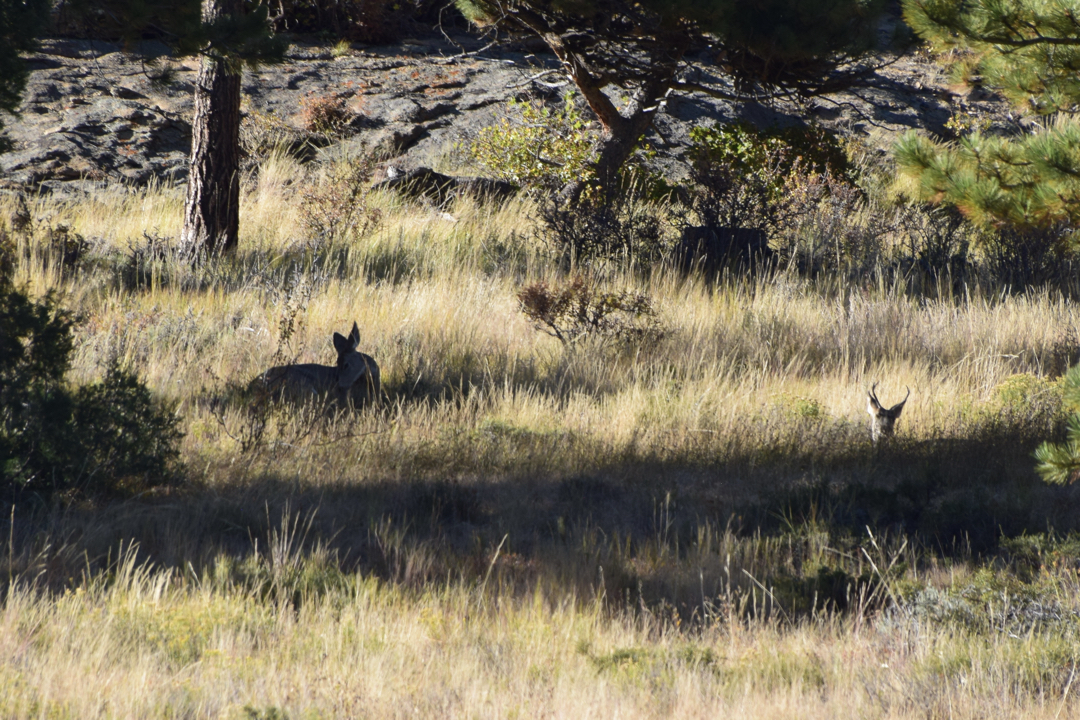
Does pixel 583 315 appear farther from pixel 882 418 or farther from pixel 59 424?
pixel 59 424

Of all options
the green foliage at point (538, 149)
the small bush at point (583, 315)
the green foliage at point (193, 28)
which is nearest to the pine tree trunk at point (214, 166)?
the green foliage at point (193, 28)

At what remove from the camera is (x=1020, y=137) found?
5309 mm

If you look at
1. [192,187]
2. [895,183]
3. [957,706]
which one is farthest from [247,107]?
[957,706]

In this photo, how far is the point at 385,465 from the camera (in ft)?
15.3

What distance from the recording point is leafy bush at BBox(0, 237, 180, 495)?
388 cm

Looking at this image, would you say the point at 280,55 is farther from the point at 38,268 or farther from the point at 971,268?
the point at 971,268

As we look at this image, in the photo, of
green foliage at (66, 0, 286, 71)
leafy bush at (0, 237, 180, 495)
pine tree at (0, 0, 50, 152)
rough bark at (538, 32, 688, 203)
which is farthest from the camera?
rough bark at (538, 32, 688, 203)

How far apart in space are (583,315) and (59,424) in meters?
3.69

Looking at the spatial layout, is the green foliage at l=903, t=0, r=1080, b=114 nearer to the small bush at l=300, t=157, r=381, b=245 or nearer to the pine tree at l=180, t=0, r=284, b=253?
the pine tree at l=180, t=0, r=284, b=253

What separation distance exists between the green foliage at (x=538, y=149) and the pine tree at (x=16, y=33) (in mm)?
6892

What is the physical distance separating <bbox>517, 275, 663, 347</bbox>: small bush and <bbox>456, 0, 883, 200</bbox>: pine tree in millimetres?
3156

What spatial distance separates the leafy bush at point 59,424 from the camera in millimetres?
3877

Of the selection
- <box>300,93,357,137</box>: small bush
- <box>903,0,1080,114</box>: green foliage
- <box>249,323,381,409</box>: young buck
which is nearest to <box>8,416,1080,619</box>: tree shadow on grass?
<box>249,323,381,409</box>: young buck

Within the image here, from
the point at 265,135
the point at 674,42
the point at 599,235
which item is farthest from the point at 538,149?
the point at 265,135
